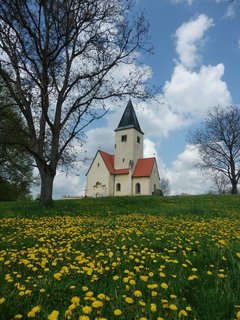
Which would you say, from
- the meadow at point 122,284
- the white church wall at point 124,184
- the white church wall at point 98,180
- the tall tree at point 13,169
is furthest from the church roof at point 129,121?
the meadow at point 122,284

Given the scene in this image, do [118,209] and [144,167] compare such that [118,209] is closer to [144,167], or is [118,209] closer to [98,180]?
[144,167]

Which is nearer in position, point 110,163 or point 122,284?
point 122,284

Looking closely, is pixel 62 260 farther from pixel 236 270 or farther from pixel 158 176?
pixel 158 176

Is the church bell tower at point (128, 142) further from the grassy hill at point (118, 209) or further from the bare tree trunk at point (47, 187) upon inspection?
the bare tree trunk at point (47, 187)

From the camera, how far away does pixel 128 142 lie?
57.2 metres

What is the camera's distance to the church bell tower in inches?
2231

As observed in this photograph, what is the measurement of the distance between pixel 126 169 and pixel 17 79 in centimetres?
4234

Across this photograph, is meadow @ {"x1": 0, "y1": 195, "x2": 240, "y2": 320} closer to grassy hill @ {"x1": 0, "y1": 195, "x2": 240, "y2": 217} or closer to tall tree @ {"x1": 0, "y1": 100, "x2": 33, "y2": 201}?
grassy hill @ {"x1": 0, "y1": 195, "x2": 240, "y2": 217}

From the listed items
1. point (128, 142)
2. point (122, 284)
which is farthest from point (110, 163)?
point (122, 284)

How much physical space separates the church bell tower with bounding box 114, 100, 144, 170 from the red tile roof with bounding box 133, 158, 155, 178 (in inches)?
37.8

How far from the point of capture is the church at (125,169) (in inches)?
2190

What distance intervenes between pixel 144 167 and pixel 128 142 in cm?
601

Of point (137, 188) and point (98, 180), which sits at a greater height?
point (98, 180)

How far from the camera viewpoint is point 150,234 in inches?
246
